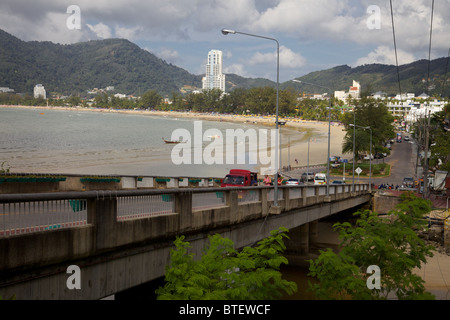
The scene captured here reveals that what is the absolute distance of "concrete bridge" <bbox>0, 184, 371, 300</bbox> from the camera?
7.96 meters

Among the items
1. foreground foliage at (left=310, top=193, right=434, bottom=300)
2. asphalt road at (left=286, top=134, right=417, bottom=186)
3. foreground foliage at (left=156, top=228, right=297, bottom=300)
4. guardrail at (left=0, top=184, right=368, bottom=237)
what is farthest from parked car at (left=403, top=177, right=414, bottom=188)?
foreground foliage at (left=156, top=228, right=297, bottom=300)

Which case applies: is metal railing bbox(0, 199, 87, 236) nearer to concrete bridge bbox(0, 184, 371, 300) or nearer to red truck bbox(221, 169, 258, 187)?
concrete bridge bbox(0, 184, 371, 300)

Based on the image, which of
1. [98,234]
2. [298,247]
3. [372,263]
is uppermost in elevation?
[98,234]

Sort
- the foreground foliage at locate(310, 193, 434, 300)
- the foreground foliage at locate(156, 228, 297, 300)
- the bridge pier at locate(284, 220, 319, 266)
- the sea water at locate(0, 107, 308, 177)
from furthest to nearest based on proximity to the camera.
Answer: the sea water at locate(0, 107, 308, 177), the bridge pier at locate(284, 220, 319, 266), the foreground foliage at locate(310, 193, 434, 300), the foreground foliage at locate(156, 228, 297, 300)

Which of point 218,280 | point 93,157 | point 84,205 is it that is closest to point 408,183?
point 93,157

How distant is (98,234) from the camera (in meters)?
9.45

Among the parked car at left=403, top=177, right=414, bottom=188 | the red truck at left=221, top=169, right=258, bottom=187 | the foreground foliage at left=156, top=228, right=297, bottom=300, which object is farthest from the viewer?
the parked car at left=403, top=177, right=414, bottom=188

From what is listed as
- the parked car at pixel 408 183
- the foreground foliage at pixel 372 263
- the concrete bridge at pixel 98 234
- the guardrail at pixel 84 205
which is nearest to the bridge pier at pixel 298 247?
the guardrail at pixel 84 205

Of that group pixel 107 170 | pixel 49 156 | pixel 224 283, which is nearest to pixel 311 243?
pixel 224 283

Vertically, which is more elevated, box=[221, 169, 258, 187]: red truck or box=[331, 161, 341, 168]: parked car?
box=[221, 169, 258, 187]: red truck

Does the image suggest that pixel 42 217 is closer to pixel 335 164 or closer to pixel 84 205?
pixel 84 205

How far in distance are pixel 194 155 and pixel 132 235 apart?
80134 millimetres

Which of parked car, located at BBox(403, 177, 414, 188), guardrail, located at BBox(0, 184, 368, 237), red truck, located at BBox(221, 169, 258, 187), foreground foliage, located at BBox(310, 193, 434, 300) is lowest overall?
parked car, located at BBox(403, 177, 414, 188)

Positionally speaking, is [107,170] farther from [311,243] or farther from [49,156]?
[311,243]
